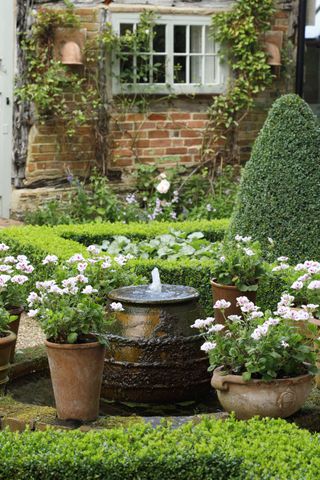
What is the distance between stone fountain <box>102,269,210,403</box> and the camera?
578cm

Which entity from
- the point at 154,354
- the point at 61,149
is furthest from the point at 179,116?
the point at 154,354

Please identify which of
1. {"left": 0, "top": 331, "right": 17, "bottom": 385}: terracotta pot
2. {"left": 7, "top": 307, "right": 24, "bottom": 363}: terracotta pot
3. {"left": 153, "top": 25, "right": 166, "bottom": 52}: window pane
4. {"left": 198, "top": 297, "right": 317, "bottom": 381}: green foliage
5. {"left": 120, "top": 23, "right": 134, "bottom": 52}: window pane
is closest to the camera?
{"left": 198, "top": 297, "right": 317, "bottom": 381}: green foliage

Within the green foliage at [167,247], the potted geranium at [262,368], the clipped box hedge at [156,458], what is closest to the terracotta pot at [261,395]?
the potted geranium at [262,368]

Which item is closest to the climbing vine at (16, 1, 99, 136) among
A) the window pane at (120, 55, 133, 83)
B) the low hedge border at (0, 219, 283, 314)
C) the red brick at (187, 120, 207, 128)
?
the window pane at (120, 55, 133, 83)

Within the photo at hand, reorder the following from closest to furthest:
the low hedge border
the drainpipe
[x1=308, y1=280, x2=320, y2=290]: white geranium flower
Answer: [x1=308, y1=280, x2=320, y2=290]: white geranium flower
the low hedge border
the drainpipe

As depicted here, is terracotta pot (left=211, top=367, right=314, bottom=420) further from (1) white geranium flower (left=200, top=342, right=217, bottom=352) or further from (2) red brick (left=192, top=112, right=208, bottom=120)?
(2) red brick (left=192, top=112, right=208, bottom=120)

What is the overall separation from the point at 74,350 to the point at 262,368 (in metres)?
0.92

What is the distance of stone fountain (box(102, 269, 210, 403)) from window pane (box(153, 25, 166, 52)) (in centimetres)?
685

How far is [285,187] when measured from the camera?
25.5 feet

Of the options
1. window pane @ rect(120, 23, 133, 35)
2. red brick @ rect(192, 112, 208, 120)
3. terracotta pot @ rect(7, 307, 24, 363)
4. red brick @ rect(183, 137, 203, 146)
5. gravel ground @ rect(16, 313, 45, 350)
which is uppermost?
window pane @ rect(120, 23, 133, 35)

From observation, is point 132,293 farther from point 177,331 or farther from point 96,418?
point 96,418

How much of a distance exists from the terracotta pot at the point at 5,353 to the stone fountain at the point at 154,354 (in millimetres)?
535

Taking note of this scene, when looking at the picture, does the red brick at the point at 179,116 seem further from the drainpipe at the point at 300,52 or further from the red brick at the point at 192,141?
the drainpipe at the point at 300,52

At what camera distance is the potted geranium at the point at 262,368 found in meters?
4.97
